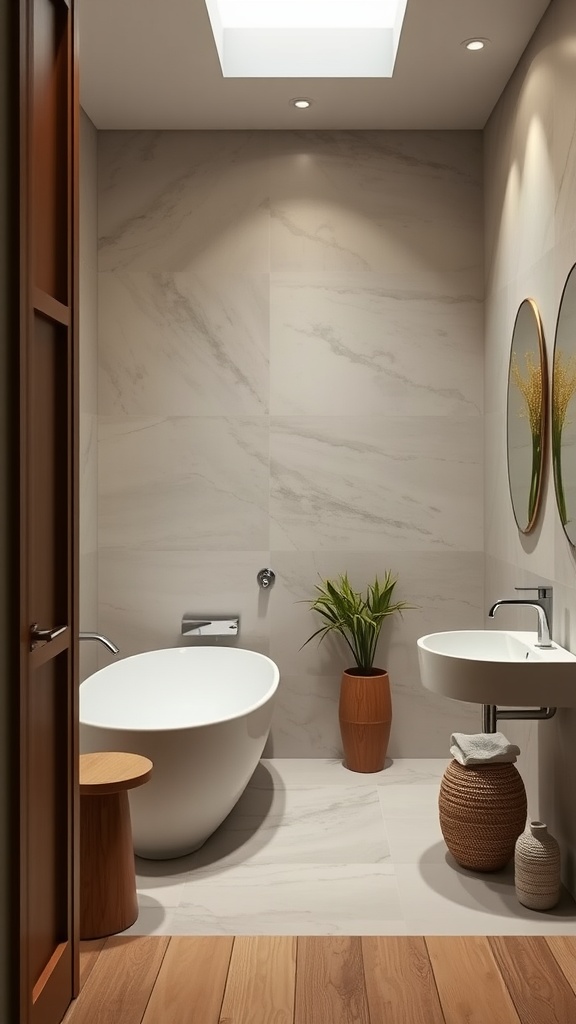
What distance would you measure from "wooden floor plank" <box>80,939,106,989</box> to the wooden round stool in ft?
0.08

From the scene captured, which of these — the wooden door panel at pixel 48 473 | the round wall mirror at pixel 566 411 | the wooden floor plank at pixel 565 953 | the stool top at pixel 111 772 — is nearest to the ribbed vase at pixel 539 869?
the wooden floor plank at pixel 565 953

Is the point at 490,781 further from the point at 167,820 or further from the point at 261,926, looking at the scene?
the point at 167,820

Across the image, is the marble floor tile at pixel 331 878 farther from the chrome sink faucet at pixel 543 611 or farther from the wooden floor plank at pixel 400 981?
the chrome sink faucet at pixel 543 611

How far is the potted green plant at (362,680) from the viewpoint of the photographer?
4078 millimetres

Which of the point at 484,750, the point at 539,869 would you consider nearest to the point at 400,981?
the point at 539,869

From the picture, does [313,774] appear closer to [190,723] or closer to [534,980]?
[190,723]

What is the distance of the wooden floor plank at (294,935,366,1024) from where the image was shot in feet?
7.37

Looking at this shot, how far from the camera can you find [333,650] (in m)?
4.30

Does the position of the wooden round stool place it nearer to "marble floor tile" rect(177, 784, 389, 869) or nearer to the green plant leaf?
"marble floor tile" rect(177, 784, 389, 869)

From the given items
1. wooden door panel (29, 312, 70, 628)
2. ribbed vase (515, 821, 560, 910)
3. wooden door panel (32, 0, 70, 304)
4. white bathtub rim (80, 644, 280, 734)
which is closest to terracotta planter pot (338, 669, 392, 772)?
white bathtub rim (80, 644, 280, 734)

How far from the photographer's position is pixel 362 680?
160 inches

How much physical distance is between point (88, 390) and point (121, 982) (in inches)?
98.5

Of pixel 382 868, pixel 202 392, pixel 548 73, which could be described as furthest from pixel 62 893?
pixel 548 73

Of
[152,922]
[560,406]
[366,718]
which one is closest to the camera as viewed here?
[152,922]
